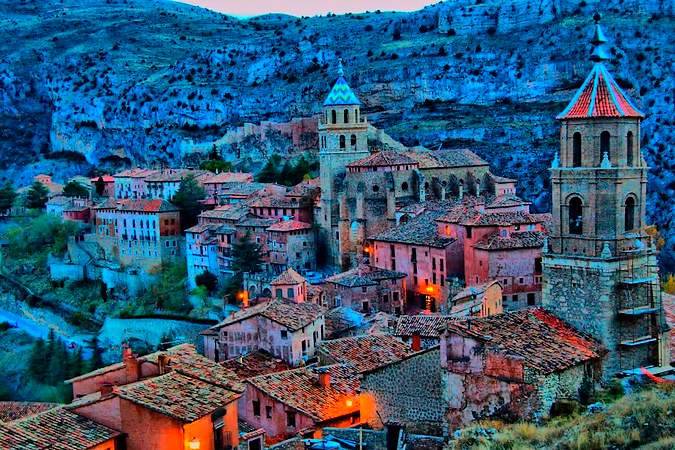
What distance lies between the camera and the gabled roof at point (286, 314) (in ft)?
117

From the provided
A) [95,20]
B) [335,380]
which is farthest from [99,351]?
[95,20]

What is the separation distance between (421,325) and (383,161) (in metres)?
23.0

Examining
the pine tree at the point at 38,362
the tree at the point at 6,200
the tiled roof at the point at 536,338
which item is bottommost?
the pine tree at the point at 38,362

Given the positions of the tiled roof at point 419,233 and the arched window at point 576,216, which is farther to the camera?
the tiled roof at point 419,233

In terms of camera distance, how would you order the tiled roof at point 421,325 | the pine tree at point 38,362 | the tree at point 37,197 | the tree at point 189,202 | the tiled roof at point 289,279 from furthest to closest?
the tree at point 37,197
the tree at point 189,202
the pine tree at point 38,362
the tiled roof at point 289,279
the tiled roof at point 421,325

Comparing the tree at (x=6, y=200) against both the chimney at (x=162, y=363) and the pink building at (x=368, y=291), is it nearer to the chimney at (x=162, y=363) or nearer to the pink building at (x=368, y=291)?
the pink building at (x=368, y=291)

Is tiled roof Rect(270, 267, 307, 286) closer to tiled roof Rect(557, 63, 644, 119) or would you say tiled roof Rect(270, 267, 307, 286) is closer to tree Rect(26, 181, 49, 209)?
tiled roof Rect(557, 63, 644, 119)

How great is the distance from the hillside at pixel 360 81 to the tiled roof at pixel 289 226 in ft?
77.1

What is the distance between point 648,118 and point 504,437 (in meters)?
69.5

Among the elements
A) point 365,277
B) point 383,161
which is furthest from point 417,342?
point 383,161

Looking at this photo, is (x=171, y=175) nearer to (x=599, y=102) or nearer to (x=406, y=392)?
(x=406, y=392)

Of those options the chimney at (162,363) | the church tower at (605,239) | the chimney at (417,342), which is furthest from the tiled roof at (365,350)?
the church tower at (605,239)

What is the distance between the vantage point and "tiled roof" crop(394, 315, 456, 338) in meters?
34.3

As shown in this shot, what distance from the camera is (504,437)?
17094 millimetres
